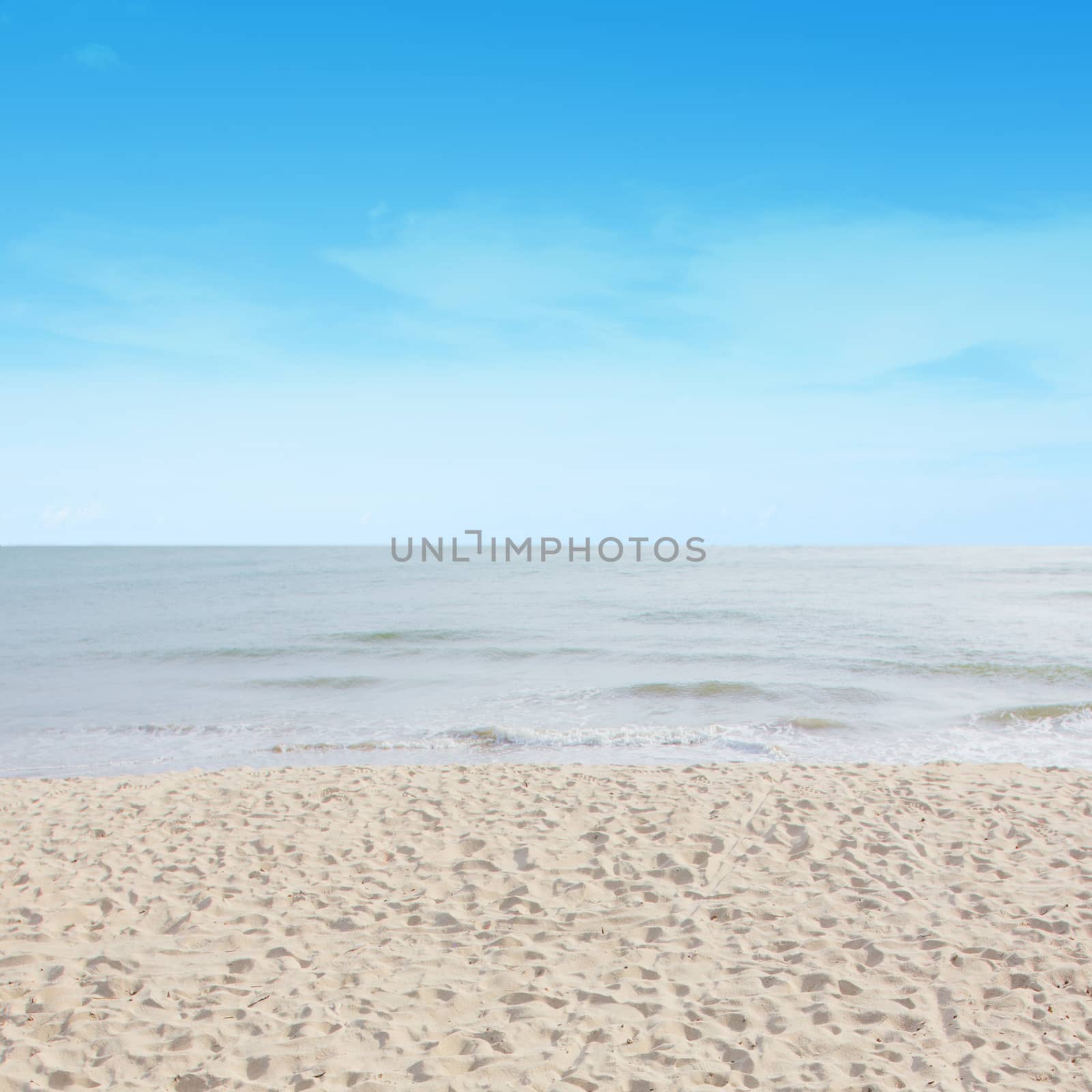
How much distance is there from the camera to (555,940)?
6.05 meters

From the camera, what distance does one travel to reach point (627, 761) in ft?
41.4

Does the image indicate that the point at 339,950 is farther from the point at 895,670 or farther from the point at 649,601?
the point at 649,601

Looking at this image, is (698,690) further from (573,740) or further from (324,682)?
(324,682)

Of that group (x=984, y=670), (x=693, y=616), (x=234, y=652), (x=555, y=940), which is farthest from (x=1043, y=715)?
(x=234, y=652)

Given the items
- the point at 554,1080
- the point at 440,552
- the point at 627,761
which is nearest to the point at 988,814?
the point at 627,761

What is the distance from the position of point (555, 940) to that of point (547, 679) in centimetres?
1408

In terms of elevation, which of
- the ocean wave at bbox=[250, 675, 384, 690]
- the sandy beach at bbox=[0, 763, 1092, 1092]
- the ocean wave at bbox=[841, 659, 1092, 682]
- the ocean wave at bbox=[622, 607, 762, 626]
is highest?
the sandy beach at bbox=[0, 763, 1092, 1092]

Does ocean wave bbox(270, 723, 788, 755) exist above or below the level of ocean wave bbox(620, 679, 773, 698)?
below

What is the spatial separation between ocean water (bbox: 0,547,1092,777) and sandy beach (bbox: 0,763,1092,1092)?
13.6ft

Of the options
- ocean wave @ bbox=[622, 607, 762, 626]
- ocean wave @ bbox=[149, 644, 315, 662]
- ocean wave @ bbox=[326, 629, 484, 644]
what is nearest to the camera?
ocean wave @ bbox=[149, 644, 315, 662]

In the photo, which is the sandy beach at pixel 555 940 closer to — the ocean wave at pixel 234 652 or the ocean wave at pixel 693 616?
the ocean wave at pixel 234 652

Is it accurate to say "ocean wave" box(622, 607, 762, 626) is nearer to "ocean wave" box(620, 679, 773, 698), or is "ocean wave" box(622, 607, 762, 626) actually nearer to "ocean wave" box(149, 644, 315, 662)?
"ocean wave" box(620, 679, 773, 698)

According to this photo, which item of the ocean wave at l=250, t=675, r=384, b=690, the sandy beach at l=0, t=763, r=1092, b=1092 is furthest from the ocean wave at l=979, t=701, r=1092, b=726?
the ocean wave at l=250, t=675, r=384, b=690

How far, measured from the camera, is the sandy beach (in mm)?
4629
